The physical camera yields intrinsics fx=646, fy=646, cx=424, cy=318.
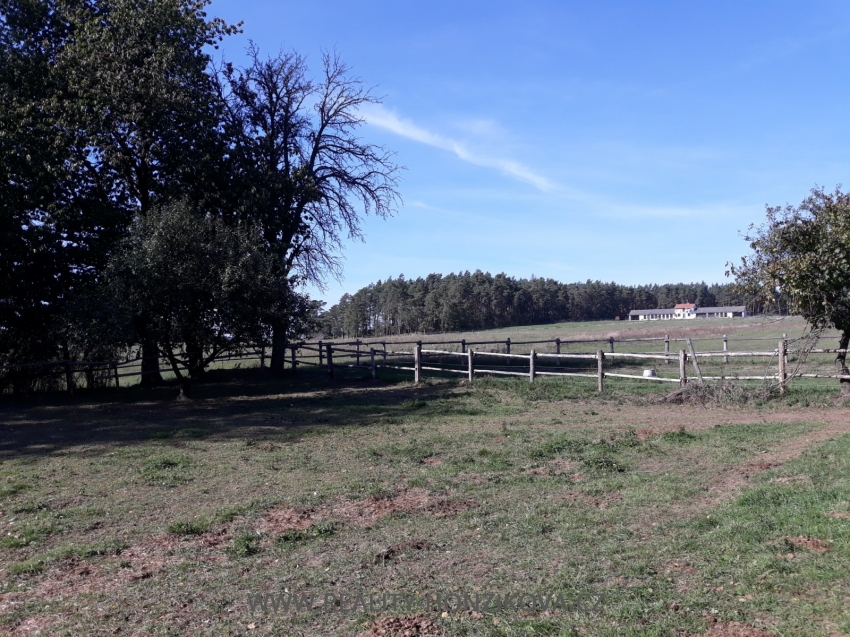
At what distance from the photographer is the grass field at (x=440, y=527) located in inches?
185

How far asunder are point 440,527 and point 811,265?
11.4 meters

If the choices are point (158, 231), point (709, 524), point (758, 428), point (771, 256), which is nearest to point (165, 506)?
point (709, 524)

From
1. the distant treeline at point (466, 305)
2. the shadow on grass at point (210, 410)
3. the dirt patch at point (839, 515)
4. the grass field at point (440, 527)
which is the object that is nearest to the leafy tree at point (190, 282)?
the shadow on grass at point (210, 410)

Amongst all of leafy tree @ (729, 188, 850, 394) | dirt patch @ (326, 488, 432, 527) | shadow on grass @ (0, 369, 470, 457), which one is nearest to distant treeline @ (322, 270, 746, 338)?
shadow on grass @ (0, 369, 470, 457)

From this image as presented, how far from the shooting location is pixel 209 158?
882 inches

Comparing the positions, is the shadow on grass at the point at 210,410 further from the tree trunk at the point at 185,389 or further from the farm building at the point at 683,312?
the farm building at the point at 683,312

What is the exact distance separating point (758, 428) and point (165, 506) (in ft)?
34.1

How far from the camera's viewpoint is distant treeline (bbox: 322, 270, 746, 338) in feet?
316

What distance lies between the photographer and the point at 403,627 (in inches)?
177

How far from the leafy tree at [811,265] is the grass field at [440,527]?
7.36ft

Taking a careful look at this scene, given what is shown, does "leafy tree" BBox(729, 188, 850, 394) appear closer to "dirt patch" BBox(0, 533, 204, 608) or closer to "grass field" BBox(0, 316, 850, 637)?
"grass field" BBox(0, 316, 850, 637)

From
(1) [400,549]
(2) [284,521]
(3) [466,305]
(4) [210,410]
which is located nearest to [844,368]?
(1) [400,549]

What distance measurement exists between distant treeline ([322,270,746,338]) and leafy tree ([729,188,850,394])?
74693mm

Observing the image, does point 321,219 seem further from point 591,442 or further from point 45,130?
point 591,442
